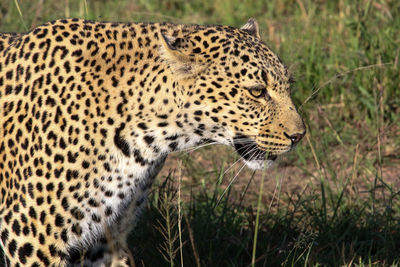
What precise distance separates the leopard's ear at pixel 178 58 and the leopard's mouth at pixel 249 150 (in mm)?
472

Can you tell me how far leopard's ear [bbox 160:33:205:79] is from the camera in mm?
4723

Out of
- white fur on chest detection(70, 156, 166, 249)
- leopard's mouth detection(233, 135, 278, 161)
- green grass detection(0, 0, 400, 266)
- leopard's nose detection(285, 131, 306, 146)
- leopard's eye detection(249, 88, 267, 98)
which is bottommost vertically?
green grass detection(0, 0, 400, 266)

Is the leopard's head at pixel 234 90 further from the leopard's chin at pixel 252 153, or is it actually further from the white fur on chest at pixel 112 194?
the white fur on chest at pixel 112 194

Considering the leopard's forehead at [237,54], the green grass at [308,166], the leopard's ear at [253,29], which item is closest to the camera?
the leopard's forehead at [237,54]

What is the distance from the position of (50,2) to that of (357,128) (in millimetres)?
4231

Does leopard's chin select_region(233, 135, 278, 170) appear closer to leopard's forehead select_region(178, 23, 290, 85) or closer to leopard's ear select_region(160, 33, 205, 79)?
A: leopard's forehead select_region(178, 23, 290, 85)

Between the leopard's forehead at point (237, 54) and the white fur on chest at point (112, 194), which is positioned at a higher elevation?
the leopard's forehead at point (237, 54)

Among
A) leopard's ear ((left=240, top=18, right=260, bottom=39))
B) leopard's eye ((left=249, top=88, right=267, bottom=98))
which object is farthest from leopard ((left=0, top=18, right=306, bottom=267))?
leopard's ear ((left=240, top=18, right=260, bottom=39))

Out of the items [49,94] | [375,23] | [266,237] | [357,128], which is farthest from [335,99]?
[49,94]

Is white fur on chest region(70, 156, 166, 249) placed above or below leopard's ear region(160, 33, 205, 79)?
below

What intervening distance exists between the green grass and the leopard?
354 mm

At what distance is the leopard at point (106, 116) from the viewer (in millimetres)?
4738

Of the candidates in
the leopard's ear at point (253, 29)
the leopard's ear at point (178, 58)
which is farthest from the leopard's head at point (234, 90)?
the leopard's ear at point (253, 29)

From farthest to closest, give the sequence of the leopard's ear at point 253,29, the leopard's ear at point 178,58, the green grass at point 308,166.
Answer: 1. the green grass at point 308,166
2. the leopard's ear at point 253,29
3. the leopard's ear at point 178,58
